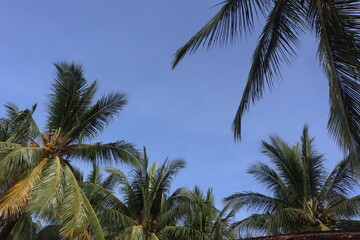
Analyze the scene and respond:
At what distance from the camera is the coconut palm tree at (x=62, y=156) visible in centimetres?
905

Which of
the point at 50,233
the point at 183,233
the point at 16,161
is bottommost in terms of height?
the point at 183,233

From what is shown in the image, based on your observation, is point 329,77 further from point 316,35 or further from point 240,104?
point 240,104

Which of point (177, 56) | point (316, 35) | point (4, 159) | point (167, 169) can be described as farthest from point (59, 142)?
point (316, 35)

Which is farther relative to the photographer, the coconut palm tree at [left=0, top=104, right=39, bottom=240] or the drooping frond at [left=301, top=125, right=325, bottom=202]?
the drooping frond at [left=301, top=125, right=325, bottom=202]

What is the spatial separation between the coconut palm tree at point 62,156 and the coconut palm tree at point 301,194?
577 centimetres

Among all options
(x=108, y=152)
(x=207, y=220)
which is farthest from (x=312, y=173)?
(x=108, y=152)

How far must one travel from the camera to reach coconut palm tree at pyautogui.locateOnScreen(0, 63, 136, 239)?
29.7 feet

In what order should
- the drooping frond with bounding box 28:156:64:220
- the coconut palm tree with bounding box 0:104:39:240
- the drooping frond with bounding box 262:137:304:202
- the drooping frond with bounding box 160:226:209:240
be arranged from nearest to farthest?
the drooping frond with bounding box 28:156:64:220, the coconut palm tree with bounding box 0:104:39:240, the drooping frond with bounding box 160:226:209:240, the drooping frond with bounding box 262:137:304:202

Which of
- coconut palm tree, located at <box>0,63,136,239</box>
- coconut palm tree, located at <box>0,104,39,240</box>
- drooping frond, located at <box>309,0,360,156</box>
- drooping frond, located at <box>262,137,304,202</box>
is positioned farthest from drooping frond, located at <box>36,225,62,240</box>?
drooping frond, located at <box>309,0,360,156</box>

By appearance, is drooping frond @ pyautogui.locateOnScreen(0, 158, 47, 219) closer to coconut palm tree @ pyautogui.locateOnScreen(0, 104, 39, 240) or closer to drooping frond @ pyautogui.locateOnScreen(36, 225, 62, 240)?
coconut palm tree @ pyautogui.locateOnScreen(0, 104, 39, 240)

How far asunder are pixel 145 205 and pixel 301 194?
259 inches

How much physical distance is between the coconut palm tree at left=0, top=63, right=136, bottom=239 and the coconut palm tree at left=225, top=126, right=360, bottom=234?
577 cm

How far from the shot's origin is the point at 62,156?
38.1ft

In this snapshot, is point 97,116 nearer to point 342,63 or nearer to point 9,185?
point 9,185
